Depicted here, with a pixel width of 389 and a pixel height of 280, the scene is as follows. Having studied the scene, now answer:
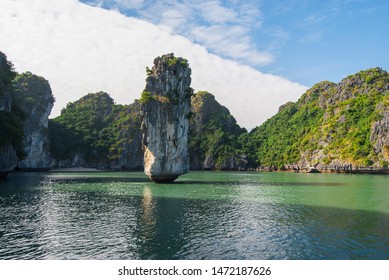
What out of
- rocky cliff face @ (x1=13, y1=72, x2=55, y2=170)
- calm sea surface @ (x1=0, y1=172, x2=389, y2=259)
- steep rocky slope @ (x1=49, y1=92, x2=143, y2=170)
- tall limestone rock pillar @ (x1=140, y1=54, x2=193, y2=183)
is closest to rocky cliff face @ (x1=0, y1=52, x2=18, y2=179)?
tall limestone rock pillar @ (x1=140, y1=54, x2=193, y2=183)

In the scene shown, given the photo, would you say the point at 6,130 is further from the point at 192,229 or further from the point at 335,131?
the point at 335,131

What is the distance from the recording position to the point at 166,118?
57.2m

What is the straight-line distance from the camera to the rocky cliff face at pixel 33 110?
104 metres

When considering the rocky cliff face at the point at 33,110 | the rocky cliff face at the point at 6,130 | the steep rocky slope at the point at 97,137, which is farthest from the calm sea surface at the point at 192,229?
the steep rocky slope at the point at 97,137

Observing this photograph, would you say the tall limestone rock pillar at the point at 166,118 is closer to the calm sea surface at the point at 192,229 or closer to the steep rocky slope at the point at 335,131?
the calm sea surface at the point at 192,229

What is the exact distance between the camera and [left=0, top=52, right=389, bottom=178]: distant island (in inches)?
3880

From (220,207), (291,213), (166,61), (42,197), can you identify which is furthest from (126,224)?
(166,61)

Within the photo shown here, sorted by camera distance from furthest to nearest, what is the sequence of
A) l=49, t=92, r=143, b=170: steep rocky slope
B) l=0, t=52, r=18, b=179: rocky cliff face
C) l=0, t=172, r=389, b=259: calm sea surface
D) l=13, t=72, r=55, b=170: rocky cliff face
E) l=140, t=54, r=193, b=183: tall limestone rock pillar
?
l=49, t=92, r=143, b=170: steep rocky slope, l=13, t=72, r=55, b=170: rocky cliff face, l=0, t=52, r=18, b=179: rocky cliff face, l=140, t=54, r=193, b=183: tall limestone rock pillar, l=0, t=172, r=389, b=259: calm sea surface

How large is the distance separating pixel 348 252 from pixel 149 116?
144ft

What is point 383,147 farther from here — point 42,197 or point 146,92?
point 42,197

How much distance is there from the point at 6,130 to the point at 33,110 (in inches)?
2115

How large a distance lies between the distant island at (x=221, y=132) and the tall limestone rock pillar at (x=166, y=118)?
7.50ft

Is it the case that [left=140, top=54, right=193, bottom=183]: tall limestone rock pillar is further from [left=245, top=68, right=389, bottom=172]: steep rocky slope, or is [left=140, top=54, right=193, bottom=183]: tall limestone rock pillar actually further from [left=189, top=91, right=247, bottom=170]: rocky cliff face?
[left=189, top=91, right=247, bottom=170]: rocky cliff face

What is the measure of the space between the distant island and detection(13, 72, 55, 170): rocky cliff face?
30 cm
